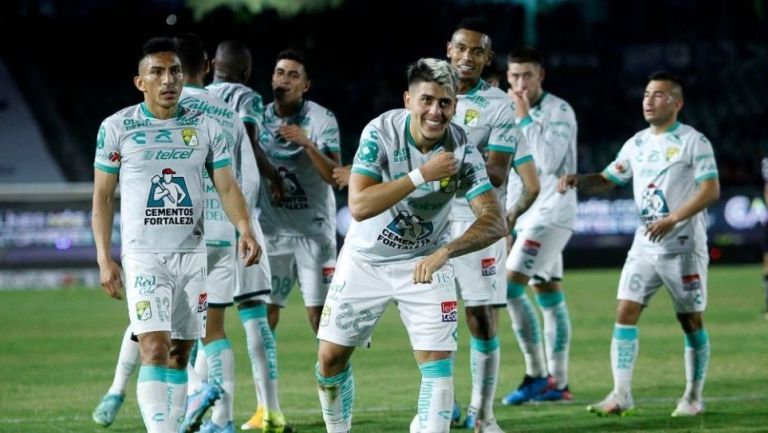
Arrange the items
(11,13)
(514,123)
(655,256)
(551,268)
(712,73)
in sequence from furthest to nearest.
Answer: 1. (712,73)
2. (11,13)
3. (551,268)
4. (655,256)
5. (514,123)

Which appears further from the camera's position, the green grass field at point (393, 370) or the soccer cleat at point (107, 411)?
the green grass field at point (393, 370)

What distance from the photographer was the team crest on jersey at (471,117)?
877cm

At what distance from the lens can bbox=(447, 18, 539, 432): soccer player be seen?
873 cm

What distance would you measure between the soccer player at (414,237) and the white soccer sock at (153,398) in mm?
853

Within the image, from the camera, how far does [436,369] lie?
275 inches

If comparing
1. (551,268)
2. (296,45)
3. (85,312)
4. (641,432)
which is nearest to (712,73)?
(296,45)

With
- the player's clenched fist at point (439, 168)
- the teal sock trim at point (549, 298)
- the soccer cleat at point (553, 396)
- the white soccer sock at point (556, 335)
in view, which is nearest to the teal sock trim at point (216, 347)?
the player's clenched fist at point (439, 168)

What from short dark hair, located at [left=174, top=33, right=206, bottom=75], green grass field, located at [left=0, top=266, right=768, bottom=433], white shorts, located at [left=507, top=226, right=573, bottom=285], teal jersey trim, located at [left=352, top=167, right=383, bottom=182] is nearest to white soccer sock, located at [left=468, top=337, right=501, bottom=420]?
green grass field, located at [left=0, top=266, right=768, bottom=433]

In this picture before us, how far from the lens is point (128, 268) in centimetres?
738

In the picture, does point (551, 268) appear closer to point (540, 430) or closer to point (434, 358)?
point (540, 430)

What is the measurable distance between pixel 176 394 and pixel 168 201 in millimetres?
1138

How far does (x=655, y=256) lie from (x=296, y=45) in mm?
22835

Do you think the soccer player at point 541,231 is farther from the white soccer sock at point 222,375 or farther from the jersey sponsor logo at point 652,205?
the white soccer sock at point 222,375

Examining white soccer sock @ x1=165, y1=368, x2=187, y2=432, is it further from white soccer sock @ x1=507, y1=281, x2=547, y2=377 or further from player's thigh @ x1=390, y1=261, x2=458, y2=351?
white soccer sock @ x1=507, y1=281, x2=547, y2=377
